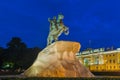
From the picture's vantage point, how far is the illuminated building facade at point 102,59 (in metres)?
126

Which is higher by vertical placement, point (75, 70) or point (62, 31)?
point (62, 31)

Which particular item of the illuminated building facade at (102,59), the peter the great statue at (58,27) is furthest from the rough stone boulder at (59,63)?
the illuminated building facade at (102,59)

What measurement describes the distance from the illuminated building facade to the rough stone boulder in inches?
3670

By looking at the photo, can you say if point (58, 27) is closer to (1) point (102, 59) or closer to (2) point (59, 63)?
(2) point (59, 63)

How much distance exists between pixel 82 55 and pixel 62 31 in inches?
4480

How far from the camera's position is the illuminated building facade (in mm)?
126188

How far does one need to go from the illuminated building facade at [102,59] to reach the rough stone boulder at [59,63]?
93.2 m

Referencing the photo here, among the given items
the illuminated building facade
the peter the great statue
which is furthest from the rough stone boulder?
the illuminated building facade

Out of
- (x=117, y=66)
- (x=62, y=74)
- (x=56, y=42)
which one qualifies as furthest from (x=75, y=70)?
(x=117, y=66)

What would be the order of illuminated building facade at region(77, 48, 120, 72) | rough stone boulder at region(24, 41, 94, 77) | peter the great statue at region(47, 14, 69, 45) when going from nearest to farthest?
rough stone boulder at region(24, 41, 94, 77), peter the great statue at region(47, 14, 69, 45), illuminated building facade at region(77, 48, 120, 72)

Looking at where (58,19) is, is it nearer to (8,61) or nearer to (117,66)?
(8,61)

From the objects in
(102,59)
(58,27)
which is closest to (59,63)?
(58,27)

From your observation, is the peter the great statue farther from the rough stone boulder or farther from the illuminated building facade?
the illuminated building facade

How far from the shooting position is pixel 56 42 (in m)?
31.2
